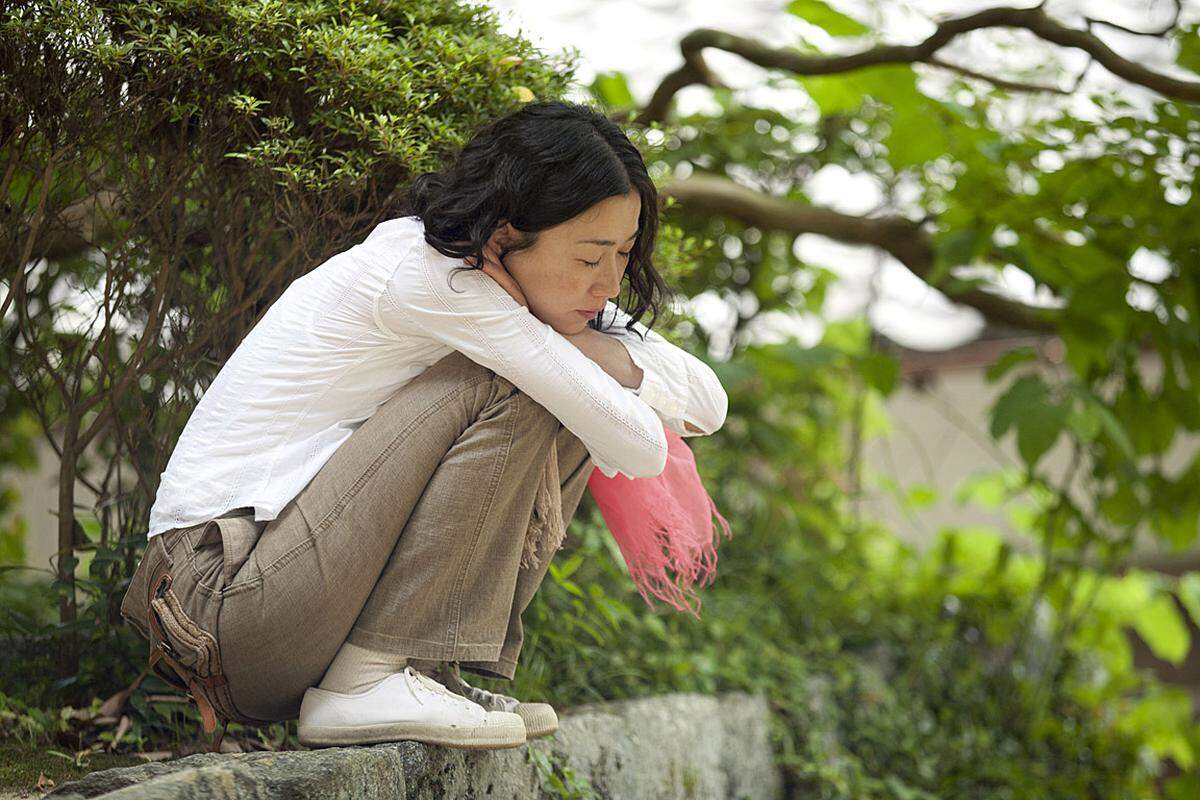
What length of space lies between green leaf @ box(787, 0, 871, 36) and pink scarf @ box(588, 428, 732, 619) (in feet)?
6.04

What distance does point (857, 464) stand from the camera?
4957mm

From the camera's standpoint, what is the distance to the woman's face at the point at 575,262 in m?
1.84

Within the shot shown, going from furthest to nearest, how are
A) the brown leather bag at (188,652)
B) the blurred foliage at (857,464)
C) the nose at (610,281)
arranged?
the blurred foliage at (857,464) → the nose at (610,281) → the brown leather bag at (188,652)

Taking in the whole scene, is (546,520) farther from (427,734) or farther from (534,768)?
A: (534,768)

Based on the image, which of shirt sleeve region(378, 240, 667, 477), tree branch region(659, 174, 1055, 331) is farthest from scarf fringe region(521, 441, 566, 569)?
tree branch region(659, 174, 1055, 331)

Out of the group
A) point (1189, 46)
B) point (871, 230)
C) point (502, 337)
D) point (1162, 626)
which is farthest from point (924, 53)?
point (1162, 626)

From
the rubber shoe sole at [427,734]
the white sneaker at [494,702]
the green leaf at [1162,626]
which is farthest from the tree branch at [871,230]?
the rubber shoe sole at [427,734]

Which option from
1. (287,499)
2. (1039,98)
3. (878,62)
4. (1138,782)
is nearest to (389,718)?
(287,499)

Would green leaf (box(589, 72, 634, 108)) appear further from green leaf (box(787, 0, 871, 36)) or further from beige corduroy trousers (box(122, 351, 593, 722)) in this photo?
beige corduroy trousers (box(122, 351, 593, 722))

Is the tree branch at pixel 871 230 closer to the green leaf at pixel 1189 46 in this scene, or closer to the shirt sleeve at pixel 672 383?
the green leaf at pixel 1189 46

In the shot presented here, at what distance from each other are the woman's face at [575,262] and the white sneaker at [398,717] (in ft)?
2.02

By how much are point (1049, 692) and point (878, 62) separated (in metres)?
2.38

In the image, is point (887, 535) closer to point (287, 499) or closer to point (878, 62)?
point (878, 62)

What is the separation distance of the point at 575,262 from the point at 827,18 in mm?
2024
